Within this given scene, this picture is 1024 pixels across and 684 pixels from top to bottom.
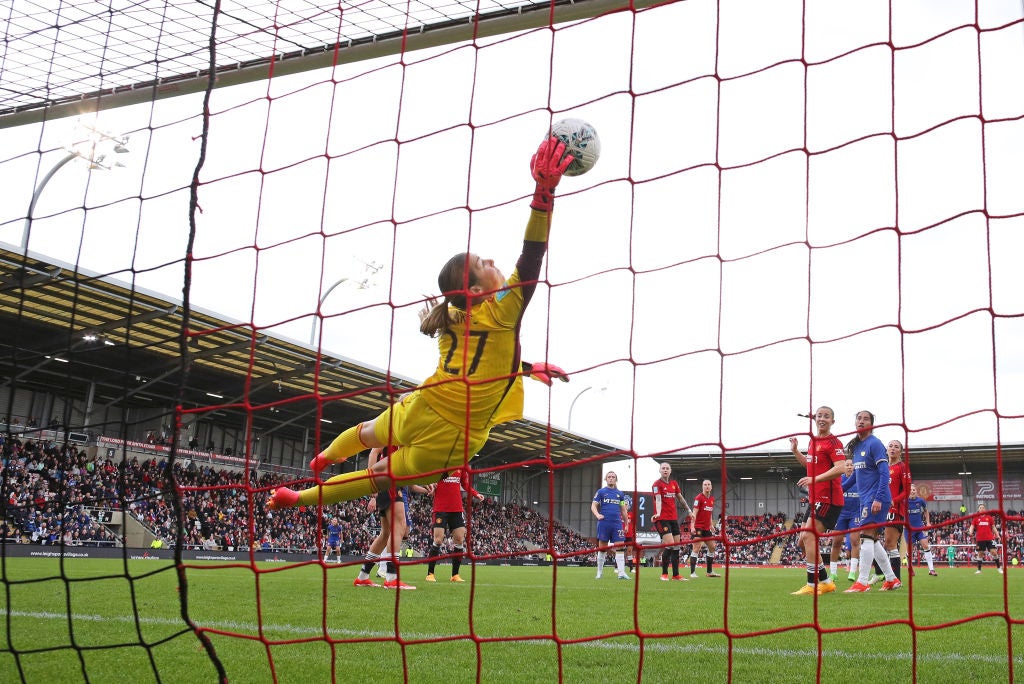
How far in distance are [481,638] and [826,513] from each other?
5.43m

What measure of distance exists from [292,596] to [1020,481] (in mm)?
42023

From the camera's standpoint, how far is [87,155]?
27.8ft

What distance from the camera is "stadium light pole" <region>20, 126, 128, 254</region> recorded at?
4.77m

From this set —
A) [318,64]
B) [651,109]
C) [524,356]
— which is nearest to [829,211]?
[651,109]

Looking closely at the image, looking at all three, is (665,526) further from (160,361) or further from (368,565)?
(160,361)

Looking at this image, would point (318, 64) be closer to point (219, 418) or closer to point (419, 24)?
point (419, 24)

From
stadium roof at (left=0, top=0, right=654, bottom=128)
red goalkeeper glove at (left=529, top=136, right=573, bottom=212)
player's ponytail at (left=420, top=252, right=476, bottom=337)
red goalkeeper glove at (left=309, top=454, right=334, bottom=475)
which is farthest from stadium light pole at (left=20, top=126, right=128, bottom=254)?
red goalkeeper glove at (left=529, top=136, right=573, bottom=212)

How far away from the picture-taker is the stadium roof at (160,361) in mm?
16703

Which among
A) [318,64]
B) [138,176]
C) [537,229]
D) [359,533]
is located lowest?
[359,533]

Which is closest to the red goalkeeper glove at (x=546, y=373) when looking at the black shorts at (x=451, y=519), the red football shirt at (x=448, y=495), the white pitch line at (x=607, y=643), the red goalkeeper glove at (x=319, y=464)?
the red goalkeeper glove at (x=319, y=464)

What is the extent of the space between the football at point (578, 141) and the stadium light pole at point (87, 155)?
2519mm

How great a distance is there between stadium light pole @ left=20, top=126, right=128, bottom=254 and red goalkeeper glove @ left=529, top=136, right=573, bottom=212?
7.88ft

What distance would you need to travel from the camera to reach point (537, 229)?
374 cm

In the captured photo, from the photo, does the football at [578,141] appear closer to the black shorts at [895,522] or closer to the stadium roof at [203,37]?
the stadium roof at [203,37]
